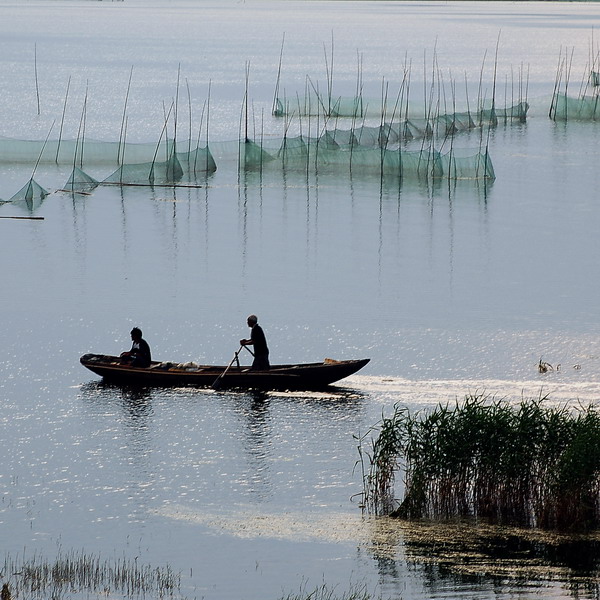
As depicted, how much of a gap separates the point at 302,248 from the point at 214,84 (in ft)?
207

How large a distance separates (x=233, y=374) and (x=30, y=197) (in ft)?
74.0

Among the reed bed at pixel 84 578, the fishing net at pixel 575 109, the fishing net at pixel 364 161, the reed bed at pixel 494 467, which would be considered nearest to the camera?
the reed bed at pixel 84 578

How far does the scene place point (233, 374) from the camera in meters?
22.5

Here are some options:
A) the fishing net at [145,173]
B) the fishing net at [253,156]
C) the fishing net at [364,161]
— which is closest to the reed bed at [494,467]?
the fishing net at [364,161]

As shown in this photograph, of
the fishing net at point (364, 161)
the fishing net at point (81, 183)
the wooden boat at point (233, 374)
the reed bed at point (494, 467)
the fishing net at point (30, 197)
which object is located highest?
the fishing net at point (364, 161)

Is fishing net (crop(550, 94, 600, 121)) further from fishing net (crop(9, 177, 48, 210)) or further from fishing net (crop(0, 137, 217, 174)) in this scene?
fishing net (crop(9, 177, 48, 210))

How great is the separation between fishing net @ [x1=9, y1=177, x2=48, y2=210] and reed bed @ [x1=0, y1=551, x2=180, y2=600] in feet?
95.4

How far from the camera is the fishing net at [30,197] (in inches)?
1689

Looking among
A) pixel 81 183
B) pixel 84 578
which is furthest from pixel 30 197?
pixel 84 578

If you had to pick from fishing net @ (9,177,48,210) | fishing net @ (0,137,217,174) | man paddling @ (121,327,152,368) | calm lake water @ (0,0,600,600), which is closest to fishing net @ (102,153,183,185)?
fishing net @ (0,137,217,174)

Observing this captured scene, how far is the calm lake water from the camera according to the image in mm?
15648

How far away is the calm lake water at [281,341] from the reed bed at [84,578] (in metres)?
0.36

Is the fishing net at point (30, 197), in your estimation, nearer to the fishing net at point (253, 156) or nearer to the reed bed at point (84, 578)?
the fishing net at point (253, 156)

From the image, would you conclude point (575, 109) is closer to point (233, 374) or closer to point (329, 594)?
point (233, 374)
